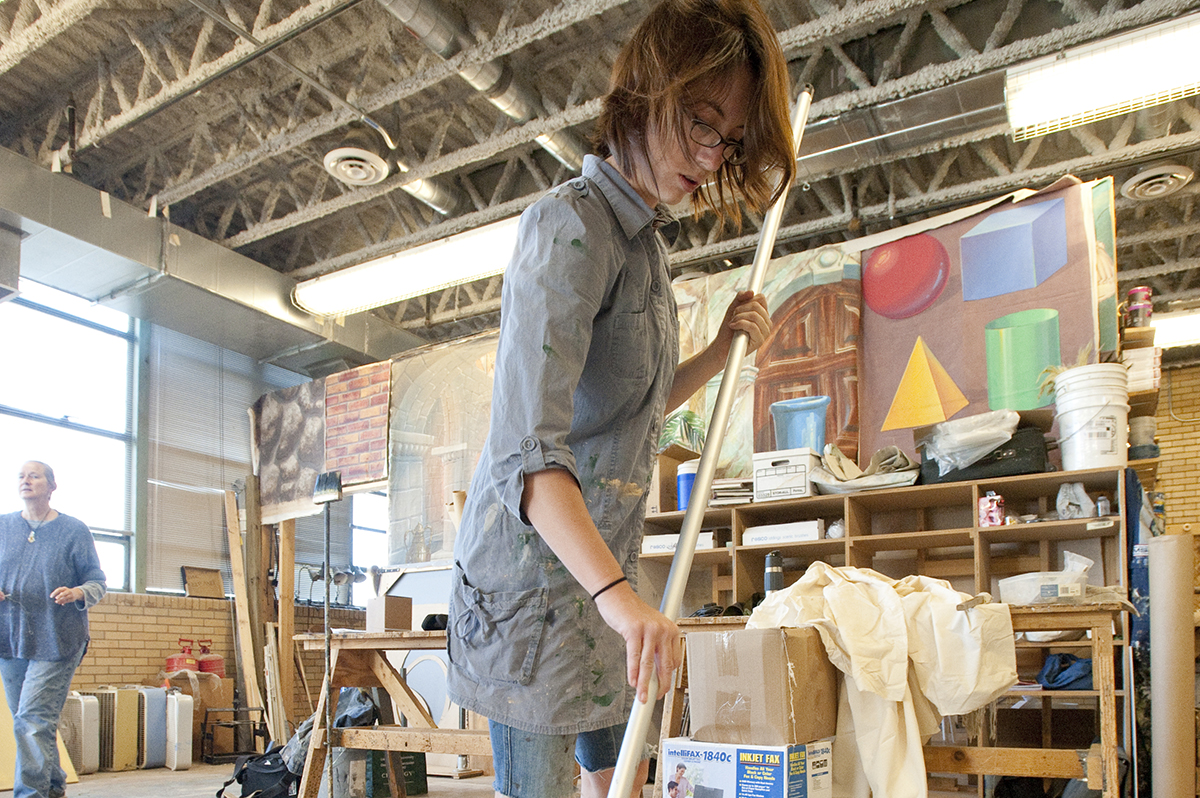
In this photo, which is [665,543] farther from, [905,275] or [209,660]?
[209,660]

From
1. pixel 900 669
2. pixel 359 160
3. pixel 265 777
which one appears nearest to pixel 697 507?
pixel 900 669

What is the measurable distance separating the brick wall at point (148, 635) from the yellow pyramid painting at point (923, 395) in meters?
4.27

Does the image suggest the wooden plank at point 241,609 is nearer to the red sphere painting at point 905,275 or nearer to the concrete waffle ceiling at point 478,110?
the concrete waffle ceiling at point 478,110

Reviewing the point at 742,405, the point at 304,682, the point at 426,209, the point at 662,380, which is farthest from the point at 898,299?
the point at 304,682

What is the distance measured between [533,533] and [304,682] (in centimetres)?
814

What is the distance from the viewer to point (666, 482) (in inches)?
227

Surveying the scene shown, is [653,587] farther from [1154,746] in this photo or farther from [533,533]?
[533,533]

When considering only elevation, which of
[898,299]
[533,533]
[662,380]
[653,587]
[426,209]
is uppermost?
[426,209]

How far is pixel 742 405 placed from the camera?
6168mm

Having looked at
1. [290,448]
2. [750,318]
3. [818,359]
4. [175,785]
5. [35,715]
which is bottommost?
[175,785]

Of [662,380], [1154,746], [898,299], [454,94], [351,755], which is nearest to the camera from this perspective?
[662,380]

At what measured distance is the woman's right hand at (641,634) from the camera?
34.4 inches

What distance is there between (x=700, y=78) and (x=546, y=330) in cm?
32

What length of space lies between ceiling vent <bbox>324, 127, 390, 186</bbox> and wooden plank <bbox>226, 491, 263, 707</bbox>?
12.4 ft
